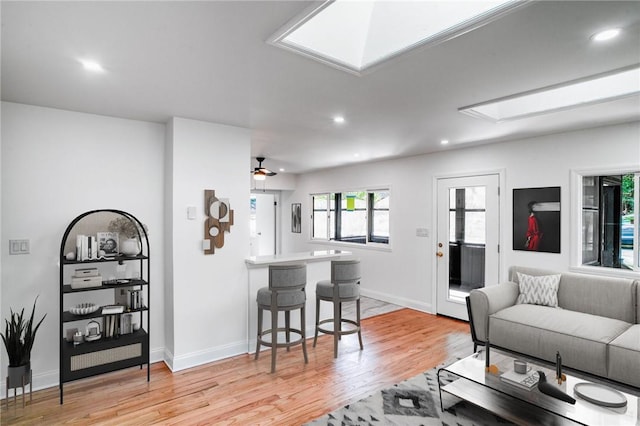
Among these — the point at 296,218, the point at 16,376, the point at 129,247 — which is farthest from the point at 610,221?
the point at 296,218

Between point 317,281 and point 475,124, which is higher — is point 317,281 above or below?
below

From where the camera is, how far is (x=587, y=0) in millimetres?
1609

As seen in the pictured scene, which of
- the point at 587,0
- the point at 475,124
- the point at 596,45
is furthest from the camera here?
the point at 475,124

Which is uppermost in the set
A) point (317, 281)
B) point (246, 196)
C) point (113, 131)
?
point (113, 131)

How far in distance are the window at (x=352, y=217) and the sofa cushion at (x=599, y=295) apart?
2.96 metres

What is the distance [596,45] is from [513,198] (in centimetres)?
275

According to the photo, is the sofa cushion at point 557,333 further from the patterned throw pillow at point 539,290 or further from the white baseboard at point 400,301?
the white baseboard at point 400,301

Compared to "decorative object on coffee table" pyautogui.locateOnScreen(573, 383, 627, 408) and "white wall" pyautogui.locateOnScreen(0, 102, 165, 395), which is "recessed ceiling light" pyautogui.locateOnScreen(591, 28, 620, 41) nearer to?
"decorative object on coffee table" pyautogui.locateOnScreen(573, 383, 627, 408)

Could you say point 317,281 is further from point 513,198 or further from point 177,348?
point 513,198

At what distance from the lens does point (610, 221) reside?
12.6 ft

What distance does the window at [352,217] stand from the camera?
6.42 metres

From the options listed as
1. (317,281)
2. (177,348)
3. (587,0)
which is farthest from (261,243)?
(587,0)

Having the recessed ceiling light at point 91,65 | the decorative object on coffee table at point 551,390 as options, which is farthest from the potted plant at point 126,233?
the decorative object on coffee table at point 551,390

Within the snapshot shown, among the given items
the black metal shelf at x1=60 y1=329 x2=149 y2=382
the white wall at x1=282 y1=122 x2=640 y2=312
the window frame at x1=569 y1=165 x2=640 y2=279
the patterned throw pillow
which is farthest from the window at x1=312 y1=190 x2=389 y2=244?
the black metal shelf at x1=60 y1=329 x2=149 y2=382
